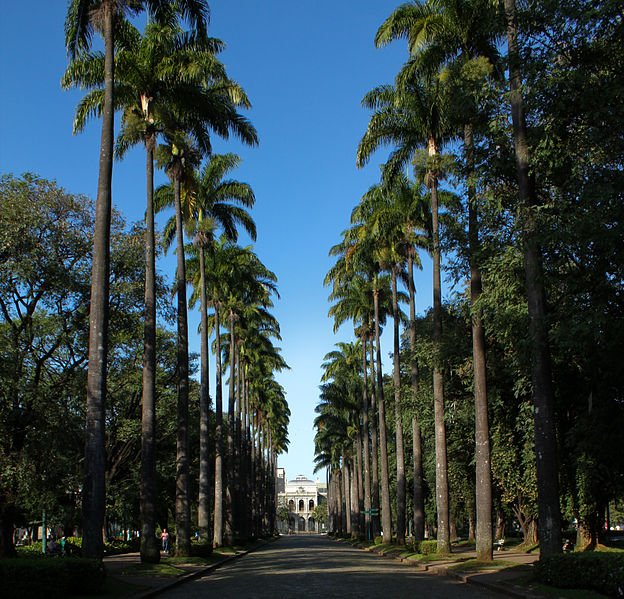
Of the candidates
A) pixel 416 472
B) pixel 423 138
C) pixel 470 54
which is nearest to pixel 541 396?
pixel 470 54


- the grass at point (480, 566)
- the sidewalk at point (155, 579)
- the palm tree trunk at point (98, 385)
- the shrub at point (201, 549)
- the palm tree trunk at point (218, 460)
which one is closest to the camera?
the palm tree trunk at point (98, 385)

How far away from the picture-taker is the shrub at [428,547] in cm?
2745

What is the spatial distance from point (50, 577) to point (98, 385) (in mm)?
4456

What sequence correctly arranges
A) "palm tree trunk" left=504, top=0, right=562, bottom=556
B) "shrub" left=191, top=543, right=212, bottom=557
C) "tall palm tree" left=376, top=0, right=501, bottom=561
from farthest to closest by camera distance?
"shrub" left=191, top=543, right=212, bottom=557 < "tall palm tree" left=376, top=0, right=501, bottom=561 < "palm tree trunk" left=504, top=0, right=562, bottom=556

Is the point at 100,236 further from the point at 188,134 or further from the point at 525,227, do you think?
the point at 188,134

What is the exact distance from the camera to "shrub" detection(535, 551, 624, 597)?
11374 millimetres

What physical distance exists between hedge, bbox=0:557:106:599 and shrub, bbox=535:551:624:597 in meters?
8.59

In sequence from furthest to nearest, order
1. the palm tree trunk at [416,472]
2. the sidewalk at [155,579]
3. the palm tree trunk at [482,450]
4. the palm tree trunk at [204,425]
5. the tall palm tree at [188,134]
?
the palm tree trunk at [204,425] < the palm tree trunk at [416,472] < the tall palm tree at [188,134] < the palm tree trunk at [482,450] < the sidewalk at [155,579]

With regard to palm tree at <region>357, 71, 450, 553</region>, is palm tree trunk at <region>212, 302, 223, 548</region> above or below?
below

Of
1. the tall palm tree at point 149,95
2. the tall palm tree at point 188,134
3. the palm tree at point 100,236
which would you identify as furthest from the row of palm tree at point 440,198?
the palm tree at point 100,236

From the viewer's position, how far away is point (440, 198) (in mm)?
32625

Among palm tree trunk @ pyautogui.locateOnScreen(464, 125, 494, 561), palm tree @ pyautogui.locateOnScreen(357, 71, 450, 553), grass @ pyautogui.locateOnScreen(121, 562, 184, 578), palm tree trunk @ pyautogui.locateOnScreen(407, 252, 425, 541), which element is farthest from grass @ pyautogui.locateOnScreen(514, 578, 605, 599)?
palm tree trunk @ pyautogui.locateOnScreen(407, 252, 425, 541)

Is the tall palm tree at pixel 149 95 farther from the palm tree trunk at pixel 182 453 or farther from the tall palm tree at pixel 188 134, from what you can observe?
the palm tree trunk at pixel 182 453

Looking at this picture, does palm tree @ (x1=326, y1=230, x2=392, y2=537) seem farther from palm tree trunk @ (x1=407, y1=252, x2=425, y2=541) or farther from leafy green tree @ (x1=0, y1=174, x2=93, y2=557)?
leafy green tree @ (x1=0, y1=174, x2=93, y2=557)
